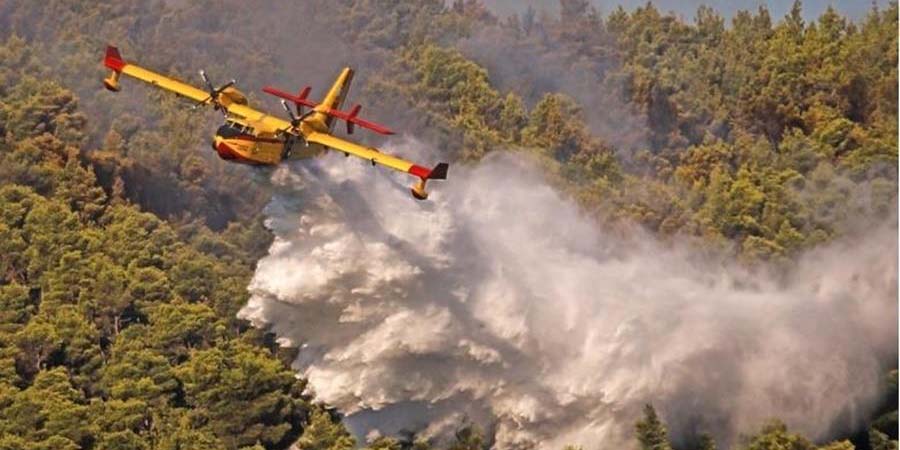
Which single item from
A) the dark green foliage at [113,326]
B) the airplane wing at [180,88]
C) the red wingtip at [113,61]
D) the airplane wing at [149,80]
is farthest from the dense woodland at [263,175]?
the red wingtip at [113,61]

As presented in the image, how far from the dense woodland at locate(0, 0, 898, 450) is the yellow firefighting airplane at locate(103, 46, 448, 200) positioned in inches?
52.6

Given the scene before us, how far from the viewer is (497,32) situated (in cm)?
15388

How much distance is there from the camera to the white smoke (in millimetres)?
56688

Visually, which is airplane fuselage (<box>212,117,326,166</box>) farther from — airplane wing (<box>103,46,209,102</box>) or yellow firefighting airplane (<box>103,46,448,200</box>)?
airplane wing (<box>103,46,209,102</box>)

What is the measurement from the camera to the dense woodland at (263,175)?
71250 mm

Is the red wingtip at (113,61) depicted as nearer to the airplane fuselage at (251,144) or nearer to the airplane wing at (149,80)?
the airplane wing at (149,80)

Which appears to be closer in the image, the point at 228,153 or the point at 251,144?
the point at 228,153

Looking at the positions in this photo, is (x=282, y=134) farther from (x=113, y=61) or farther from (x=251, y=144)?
(x=113, y=61)

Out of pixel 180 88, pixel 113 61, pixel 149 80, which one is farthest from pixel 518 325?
pixel 113 61

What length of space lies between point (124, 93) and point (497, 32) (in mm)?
41890

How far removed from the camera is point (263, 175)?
2224 inches

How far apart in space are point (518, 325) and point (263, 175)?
25.2 ft

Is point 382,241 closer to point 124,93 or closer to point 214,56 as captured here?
point 124,93

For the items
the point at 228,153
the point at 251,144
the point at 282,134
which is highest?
the point at 282,134
